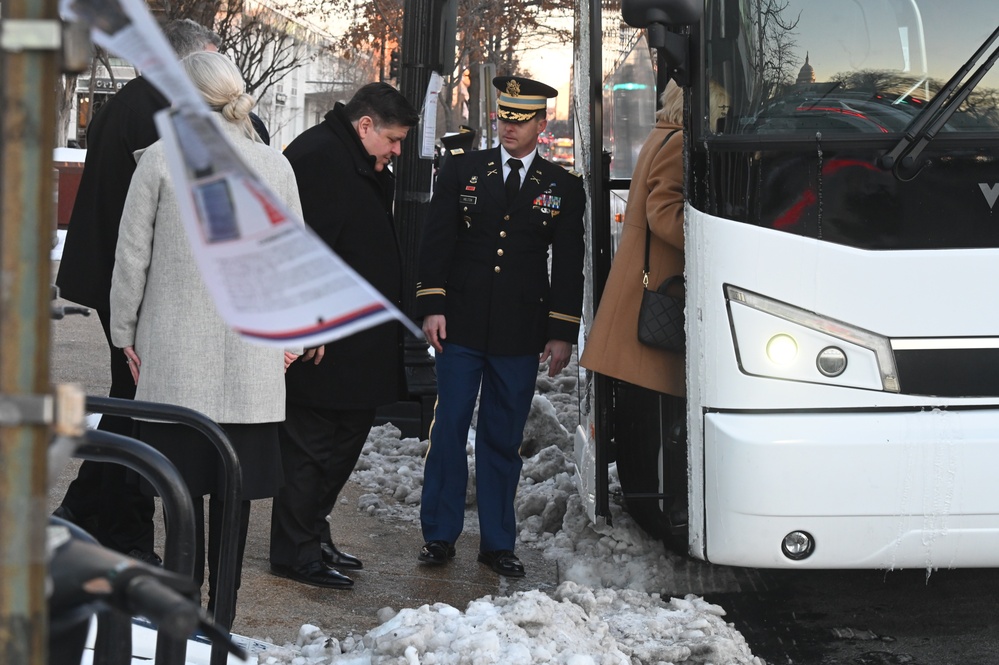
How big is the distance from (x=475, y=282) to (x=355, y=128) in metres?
0.85

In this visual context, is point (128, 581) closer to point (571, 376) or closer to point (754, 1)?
point (754, 1)

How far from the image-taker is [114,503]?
16.2 ft

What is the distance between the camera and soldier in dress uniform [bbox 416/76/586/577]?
5562 millimetres

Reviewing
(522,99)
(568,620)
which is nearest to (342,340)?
(522,99)

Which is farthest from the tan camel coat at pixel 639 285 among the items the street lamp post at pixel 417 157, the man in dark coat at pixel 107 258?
the street lamp post at pixel 417 157

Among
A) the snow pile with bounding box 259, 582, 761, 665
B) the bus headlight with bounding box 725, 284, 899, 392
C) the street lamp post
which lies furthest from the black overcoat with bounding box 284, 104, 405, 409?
the street lamp post

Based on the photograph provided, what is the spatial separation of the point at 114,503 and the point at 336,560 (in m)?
1.01

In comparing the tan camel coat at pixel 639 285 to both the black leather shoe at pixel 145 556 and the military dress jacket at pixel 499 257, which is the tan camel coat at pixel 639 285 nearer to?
the military dress jacket at pixel 499 257

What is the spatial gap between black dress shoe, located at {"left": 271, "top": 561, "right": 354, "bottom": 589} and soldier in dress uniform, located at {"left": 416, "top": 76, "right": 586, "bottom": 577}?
513 mm

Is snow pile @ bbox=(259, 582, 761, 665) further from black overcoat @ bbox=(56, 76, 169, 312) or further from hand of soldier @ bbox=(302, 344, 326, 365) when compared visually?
black overcoat @ bbox=(56, 76, 169, 312)

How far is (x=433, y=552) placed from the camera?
222 inches

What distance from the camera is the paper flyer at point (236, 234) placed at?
4.56 ft

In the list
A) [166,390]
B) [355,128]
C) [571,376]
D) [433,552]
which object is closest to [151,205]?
[166,390]

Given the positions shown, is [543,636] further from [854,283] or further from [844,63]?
[844,63]
